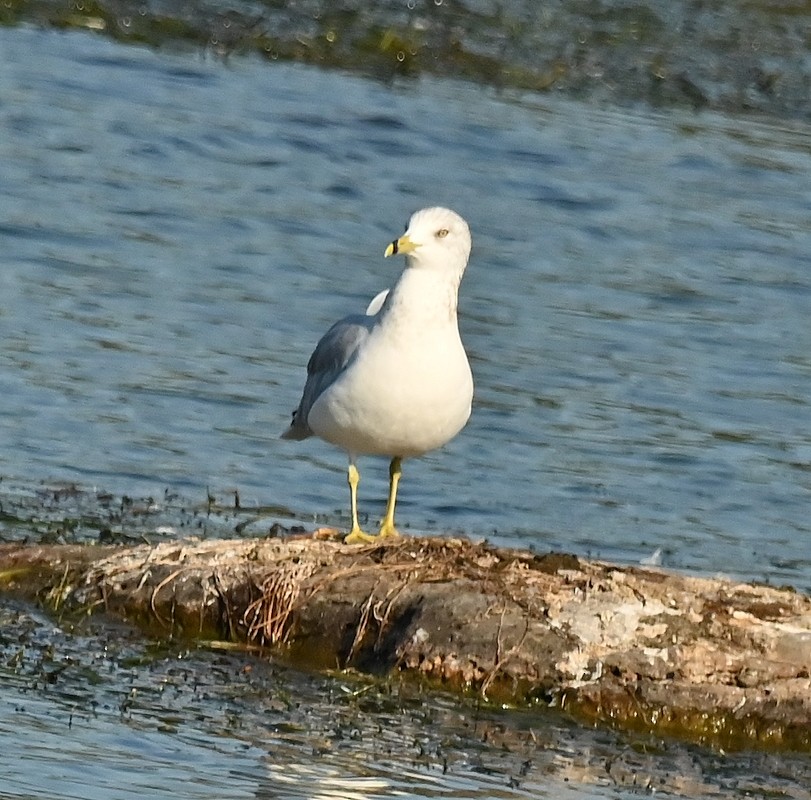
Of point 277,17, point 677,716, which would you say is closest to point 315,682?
point 677,716

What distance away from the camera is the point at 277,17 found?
64.3 ft

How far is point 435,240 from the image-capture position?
8031mm

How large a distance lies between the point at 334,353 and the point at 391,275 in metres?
6.96

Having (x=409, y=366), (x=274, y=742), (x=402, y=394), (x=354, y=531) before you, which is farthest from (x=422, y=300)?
(x=274, y=742)

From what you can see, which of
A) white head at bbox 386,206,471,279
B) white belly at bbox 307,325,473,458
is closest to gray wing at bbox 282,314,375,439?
white belly at bbox 307,325,473,458

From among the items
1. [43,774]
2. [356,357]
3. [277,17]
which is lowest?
[43,774]

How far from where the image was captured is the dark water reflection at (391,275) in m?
10.7

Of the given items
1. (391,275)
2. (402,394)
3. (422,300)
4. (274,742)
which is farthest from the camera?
(391,275)

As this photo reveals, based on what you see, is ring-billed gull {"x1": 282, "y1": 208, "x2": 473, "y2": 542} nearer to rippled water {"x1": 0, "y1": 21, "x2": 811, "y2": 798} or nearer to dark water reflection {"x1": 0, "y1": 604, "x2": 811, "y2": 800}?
dark water reflection {"x1": 0, "y1": 604, "x2": 811, "y2": 800}

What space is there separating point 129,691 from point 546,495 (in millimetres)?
4093

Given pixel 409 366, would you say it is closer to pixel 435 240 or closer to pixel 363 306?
pixel 435 240

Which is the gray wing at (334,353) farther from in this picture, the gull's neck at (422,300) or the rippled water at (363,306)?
the rippled water at (363,306)

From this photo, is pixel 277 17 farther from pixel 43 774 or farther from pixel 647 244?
pixel 43 774

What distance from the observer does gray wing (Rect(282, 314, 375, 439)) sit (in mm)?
8062
